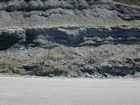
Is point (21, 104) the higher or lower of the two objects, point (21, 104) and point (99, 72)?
the higher

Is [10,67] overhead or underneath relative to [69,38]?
underneath

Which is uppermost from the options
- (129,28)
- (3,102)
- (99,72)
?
(3,102)

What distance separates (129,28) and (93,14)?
200 inches

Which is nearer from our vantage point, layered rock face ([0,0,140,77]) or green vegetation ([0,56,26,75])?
green vegetation ([0,56,26,75])

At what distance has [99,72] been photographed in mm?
21000

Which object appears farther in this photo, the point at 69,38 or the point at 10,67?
the point at 69,38

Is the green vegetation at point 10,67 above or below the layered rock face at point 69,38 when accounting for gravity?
below

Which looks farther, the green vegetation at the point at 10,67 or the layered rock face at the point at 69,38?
the layered rock face at the point at 69,38

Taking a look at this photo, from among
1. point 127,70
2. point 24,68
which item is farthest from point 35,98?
point 127,70

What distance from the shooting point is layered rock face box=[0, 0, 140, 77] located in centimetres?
2106

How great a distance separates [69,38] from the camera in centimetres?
2505

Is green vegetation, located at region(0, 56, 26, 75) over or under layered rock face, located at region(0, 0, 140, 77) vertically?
under

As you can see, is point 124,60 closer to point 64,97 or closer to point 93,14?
point 93,14

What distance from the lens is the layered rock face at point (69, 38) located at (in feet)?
69.1
